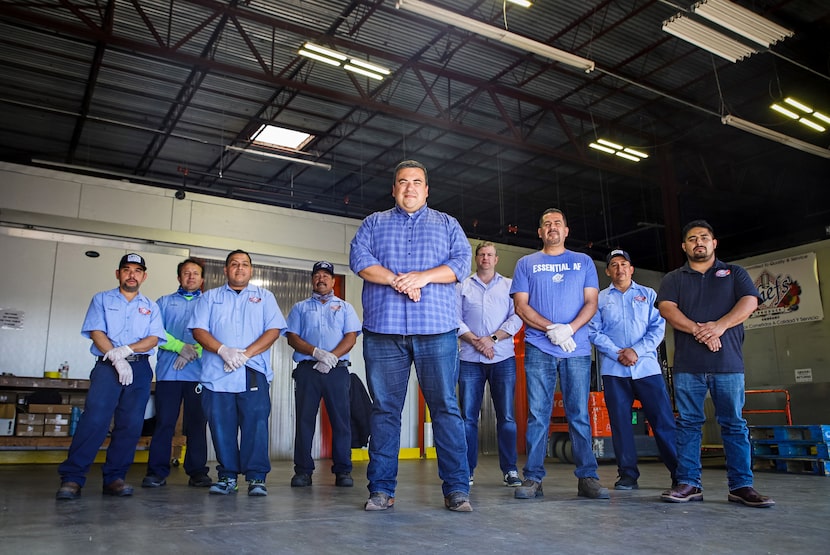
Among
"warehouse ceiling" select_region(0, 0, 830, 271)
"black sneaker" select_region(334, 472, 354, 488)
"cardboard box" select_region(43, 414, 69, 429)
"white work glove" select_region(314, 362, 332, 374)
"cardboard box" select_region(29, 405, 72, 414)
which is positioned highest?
"warehouse ceiling" select_region(0, 0, 830, 271)

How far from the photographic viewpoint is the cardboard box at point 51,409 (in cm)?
802

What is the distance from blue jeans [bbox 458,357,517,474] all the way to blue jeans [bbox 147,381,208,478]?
2.01 m

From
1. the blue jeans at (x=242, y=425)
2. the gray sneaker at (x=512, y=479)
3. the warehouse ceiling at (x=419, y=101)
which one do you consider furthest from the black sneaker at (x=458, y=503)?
the warehouse ceiling at (x=419, y=101)

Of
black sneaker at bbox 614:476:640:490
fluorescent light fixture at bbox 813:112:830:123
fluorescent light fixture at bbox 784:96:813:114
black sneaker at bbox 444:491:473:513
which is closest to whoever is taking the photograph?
black sneaker at bbox 444:491:473:513

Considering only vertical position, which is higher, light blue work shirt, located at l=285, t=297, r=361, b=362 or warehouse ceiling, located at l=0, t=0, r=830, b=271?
warehouse ceiling, located at l=0, t=0, r=830, b=271

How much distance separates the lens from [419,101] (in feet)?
40.7

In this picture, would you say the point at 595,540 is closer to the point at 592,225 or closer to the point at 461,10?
the point at 461,10

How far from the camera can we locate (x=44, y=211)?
30.9ft

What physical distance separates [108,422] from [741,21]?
7.98m

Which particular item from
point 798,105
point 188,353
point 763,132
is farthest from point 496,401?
point 798,105

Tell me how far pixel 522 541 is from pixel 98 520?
6.56 feet

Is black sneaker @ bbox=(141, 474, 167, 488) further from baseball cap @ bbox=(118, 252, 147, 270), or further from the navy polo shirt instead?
the navy polo shirt

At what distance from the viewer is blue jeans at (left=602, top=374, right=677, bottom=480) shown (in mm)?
4605

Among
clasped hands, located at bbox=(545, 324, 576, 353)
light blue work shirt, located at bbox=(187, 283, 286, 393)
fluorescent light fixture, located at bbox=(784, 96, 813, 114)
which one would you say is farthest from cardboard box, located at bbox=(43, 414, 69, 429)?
fluorescent light fixture, located at bbox=(784, 96, 813, 114)
